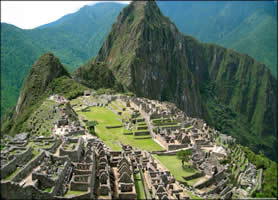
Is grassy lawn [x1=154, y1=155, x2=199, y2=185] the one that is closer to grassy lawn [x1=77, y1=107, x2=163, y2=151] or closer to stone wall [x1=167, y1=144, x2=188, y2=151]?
stone wall [x1=167, y1=144, x2=188, y2=151]

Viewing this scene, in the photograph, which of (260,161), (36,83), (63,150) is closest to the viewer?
(63,150)

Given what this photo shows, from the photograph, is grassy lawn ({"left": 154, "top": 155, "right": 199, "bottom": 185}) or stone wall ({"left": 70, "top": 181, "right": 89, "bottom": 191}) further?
grassy lawn ({"left": 154, "top": 155, "right": 199, "bottom": 185})

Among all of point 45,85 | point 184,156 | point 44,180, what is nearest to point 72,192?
point 44,180

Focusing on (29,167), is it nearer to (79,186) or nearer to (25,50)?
(79,186)

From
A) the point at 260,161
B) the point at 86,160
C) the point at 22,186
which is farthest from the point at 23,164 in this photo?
the point at 260,161

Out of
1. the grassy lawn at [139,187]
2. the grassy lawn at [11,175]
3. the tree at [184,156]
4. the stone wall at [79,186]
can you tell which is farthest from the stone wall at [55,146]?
the tree at [184,156]

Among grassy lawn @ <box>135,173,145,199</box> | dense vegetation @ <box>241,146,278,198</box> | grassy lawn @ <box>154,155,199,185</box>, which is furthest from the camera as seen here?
dense vegetation @ <box>241,146,278,198</box>

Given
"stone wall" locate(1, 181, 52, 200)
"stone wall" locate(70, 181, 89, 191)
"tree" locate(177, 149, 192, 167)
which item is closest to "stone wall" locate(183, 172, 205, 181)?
"tree" locate(177, 149, 192, 167)

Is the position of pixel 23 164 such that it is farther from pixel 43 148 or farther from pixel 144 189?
pixel 144 189
